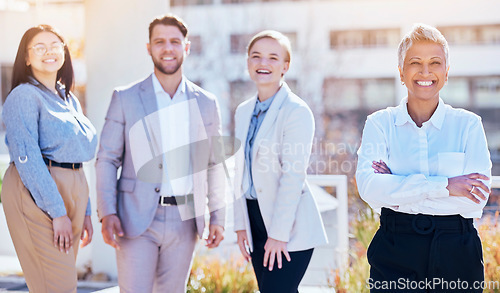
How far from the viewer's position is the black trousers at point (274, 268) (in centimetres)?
264

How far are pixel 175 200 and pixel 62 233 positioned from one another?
56 centimetres

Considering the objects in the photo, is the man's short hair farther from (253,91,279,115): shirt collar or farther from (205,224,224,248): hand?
(205,224,224,248): hand

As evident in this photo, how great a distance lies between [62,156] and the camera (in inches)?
106

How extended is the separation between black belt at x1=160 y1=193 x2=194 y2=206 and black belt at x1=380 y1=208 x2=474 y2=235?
3.85 ft

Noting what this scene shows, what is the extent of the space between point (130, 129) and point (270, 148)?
0.72 meters

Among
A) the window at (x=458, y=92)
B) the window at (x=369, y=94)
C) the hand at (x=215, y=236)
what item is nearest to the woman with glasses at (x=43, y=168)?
the hand at (x=215, y=236)

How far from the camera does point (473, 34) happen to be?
26734 mm

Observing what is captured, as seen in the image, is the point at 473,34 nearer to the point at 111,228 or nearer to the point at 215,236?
the point at 215,236

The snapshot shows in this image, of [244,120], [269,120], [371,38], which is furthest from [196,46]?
[269,120]

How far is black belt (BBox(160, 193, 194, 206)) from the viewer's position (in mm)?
2904

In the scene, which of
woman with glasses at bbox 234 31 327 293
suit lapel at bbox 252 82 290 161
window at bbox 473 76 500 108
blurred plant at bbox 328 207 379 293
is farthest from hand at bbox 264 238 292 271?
window at bbox 473 76 500 108

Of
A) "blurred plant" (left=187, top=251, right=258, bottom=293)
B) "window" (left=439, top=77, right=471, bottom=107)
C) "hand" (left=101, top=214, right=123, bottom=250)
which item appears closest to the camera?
"hand" (left=101, top=214, right=123, bottom=250)

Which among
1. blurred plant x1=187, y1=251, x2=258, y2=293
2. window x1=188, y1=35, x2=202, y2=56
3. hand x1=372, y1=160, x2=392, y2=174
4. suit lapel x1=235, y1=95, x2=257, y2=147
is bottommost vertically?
blurred plant x1=187, y1=251, x2=258, y2=293

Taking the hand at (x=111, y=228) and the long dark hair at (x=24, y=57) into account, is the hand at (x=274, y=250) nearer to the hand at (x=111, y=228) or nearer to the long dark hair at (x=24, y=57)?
the hand at (x=111, y=228)
